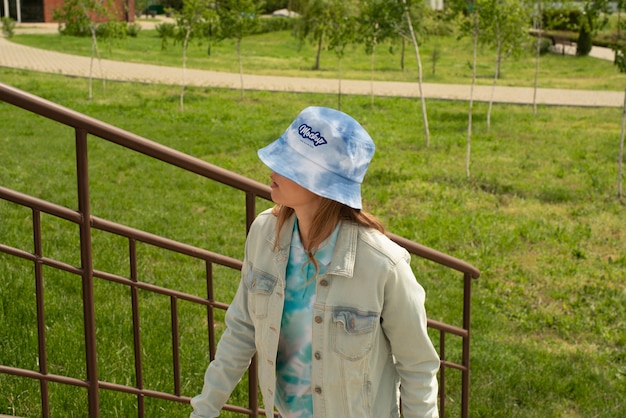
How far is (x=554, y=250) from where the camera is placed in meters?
9.77

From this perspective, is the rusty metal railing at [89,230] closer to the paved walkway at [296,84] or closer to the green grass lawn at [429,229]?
the green grass lawn at [429,229]

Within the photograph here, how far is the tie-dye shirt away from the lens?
2.32 metres

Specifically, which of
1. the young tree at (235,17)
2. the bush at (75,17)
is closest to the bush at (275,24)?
the young tree at (235,17)

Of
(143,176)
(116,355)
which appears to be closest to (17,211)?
(143,176)

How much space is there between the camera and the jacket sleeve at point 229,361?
248 cm

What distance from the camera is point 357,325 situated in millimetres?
2238

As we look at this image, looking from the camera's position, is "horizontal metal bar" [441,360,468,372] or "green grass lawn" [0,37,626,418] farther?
"green grass lawn" [0,37,626,418]

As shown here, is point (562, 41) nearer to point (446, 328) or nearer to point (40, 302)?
point (446, 328)

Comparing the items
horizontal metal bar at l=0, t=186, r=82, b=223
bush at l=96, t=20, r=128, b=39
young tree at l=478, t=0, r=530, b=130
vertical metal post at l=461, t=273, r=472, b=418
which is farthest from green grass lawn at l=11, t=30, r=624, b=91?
horizontal metal bar at l=0, t=186, r=82, b=223

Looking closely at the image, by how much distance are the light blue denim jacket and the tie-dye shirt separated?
4cm

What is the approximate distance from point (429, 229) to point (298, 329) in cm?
792

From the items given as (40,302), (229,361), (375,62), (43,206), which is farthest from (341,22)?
(229,361)

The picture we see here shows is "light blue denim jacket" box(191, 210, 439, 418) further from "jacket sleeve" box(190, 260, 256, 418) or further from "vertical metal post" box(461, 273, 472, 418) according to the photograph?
"vertical metal post" box(461, 273, 472, 418)

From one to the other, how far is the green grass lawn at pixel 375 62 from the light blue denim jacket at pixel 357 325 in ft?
74.3
